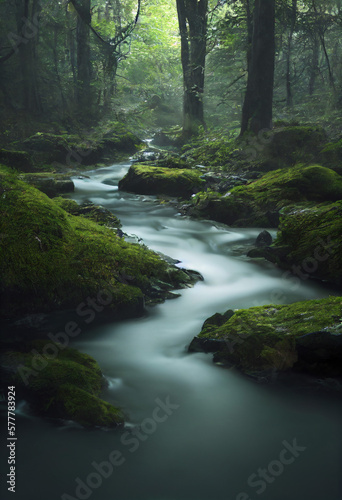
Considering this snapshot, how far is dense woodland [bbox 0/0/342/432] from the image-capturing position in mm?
3512

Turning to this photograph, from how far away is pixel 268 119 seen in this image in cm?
1226

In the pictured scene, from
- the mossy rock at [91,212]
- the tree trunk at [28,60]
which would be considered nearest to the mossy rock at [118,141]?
the tree trunk at [28,60]

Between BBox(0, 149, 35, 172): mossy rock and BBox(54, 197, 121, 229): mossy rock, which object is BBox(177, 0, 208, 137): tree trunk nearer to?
BBox(0, 149, 35, 172): mossy rock

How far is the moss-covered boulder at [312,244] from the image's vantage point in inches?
220

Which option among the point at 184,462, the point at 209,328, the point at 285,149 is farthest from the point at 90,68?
the point at 184,462

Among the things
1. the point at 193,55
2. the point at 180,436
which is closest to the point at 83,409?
the point at 180,436

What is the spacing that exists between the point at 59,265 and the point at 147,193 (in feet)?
22.8

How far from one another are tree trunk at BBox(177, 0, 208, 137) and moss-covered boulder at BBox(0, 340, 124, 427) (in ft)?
49.5

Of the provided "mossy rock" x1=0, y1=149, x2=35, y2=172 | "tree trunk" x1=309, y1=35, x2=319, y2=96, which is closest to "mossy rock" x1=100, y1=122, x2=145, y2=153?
"mossy rock" x1=0, y1=149, x2=35, y2=172

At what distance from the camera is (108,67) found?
17.4 meters

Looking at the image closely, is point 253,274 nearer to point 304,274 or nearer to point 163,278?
point 304,274

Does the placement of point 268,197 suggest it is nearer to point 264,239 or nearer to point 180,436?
point 264,239

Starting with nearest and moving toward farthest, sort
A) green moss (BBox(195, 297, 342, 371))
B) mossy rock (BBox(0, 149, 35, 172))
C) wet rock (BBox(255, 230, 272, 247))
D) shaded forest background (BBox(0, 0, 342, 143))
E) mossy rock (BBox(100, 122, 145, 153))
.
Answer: green moss (BBox(195, 297, 342, 371)) < wet rock (BBox(255, 230, 272, 247)) < mossy rock (BBox(0, 149, 35, 172)) < shaded forest background (BBox(0, 0, 342, 143)) < mossy rock (BBox(100, 122, 145, 153))

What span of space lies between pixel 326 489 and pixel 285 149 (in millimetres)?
10115
